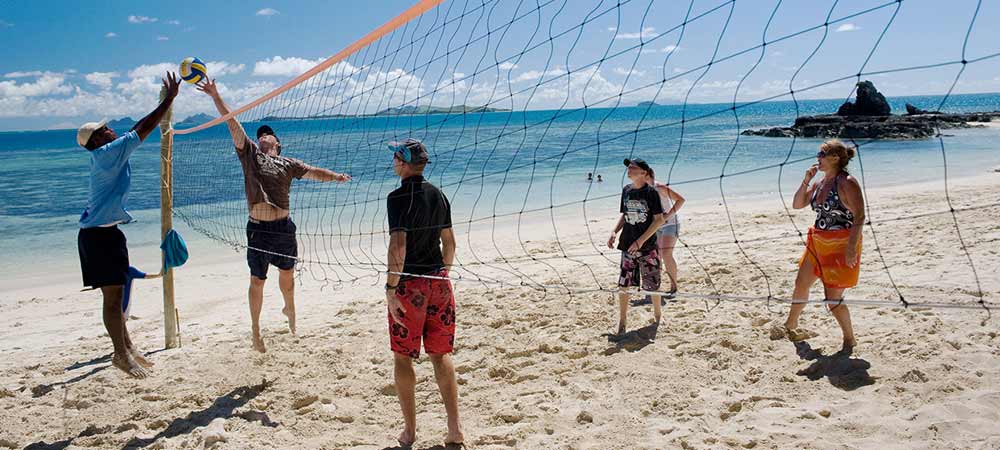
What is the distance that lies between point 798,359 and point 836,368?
0.22 metres

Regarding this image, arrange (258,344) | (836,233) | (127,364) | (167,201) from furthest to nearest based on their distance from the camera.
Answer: (167,201)
(258,344)
(836,233)
(127,364)

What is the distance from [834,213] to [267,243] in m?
3.15

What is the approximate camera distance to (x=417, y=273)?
2885mm

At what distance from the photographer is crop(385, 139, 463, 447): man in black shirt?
2746mm

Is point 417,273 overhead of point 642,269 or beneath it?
overhead

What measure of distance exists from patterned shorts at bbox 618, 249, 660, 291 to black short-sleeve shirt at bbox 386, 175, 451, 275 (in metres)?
1.79

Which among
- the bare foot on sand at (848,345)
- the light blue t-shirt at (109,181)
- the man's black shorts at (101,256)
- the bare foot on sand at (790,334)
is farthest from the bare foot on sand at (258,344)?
the bare foot on sand at (848,345)

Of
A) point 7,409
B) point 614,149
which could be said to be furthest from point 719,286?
point 614,149

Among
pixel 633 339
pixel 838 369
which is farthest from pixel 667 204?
pixel 838 369

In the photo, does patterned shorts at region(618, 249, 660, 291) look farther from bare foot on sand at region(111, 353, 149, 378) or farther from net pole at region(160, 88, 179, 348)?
net pole at region(160, 88, 179, 348)

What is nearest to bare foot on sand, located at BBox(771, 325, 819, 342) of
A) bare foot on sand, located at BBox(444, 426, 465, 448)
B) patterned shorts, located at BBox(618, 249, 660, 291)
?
patterned shorts, located at BBox(618, 249, 660, 291)

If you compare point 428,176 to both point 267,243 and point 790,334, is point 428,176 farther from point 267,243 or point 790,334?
point 790,334

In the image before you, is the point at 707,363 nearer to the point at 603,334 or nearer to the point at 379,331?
the point at 603,334

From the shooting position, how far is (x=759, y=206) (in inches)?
447
